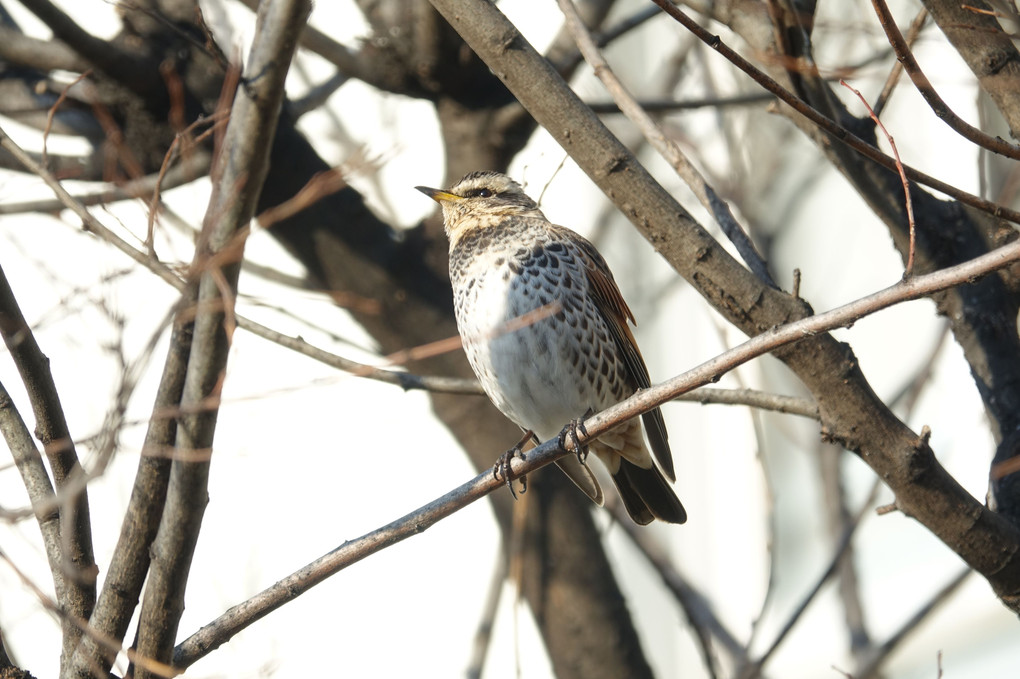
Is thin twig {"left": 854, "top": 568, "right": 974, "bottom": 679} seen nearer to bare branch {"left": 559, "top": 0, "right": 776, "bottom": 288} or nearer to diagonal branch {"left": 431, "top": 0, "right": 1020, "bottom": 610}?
diagonal branch {"left": 431, "top": 0, "right": 1020, "bottom": 610}

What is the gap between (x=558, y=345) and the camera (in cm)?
422

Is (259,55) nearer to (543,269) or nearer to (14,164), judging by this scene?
(543,269)

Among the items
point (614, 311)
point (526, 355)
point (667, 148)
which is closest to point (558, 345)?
point (526, 355)

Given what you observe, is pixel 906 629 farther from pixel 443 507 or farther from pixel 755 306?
pixel 443 507

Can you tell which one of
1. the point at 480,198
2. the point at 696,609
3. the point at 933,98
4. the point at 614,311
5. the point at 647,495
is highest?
the point at 480,198

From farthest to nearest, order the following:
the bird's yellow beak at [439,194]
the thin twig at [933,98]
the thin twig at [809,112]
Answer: the bird's yellow beak at [439,194] < the thin twig at [809,112] < the thin twig at [933,98]

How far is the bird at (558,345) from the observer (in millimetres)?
4207

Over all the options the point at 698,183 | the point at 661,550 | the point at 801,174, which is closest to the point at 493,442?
the point at 661,550

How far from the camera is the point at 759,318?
318 centimetres

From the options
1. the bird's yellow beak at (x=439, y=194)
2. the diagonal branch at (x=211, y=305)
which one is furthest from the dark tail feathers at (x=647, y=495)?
the diagonal branch at (x=211, y=305)

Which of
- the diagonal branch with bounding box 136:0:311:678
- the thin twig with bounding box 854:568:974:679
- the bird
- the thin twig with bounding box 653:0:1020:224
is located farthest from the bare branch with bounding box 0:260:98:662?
the thin twig with bounding box 854:568:974:679

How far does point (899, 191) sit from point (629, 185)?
1182mm

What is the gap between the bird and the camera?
421cm

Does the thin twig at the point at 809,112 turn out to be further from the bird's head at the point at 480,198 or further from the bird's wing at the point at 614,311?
the bird's head at the point at 480,198
